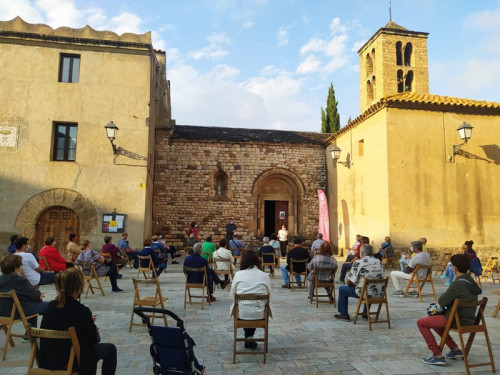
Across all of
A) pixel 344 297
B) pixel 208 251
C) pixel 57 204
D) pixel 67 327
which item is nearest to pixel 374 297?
pixel 344 297

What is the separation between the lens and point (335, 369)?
385 centimetres

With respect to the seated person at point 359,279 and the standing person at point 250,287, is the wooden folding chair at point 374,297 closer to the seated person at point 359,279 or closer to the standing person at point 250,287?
the seated person at point 359,279

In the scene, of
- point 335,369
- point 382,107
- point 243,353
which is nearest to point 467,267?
point 335,369

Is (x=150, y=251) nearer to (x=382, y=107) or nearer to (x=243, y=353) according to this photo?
(x=243, y=353)

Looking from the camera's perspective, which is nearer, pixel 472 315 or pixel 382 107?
pixel 472 315

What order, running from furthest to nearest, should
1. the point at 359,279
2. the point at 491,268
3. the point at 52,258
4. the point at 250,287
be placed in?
the point at 491,268, the point at 52,258, the point at 359,279, the point at 250,287

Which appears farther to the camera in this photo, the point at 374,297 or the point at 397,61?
the point at 397,61

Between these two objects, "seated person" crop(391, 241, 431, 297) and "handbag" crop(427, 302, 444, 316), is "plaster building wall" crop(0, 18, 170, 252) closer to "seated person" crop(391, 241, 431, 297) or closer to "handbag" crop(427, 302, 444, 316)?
"seated person" crop(391, 241, 431, 297)

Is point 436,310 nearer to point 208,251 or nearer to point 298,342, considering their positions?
point 298,342

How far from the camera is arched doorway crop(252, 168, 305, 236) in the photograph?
18203 mm

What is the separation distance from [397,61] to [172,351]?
1031 inches

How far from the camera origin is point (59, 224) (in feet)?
42.4

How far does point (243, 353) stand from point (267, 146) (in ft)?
47.8

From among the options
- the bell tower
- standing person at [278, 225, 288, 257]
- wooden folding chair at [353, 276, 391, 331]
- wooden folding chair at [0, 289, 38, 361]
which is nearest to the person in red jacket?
wooden folding chair at [0, 289, 38, 361]
